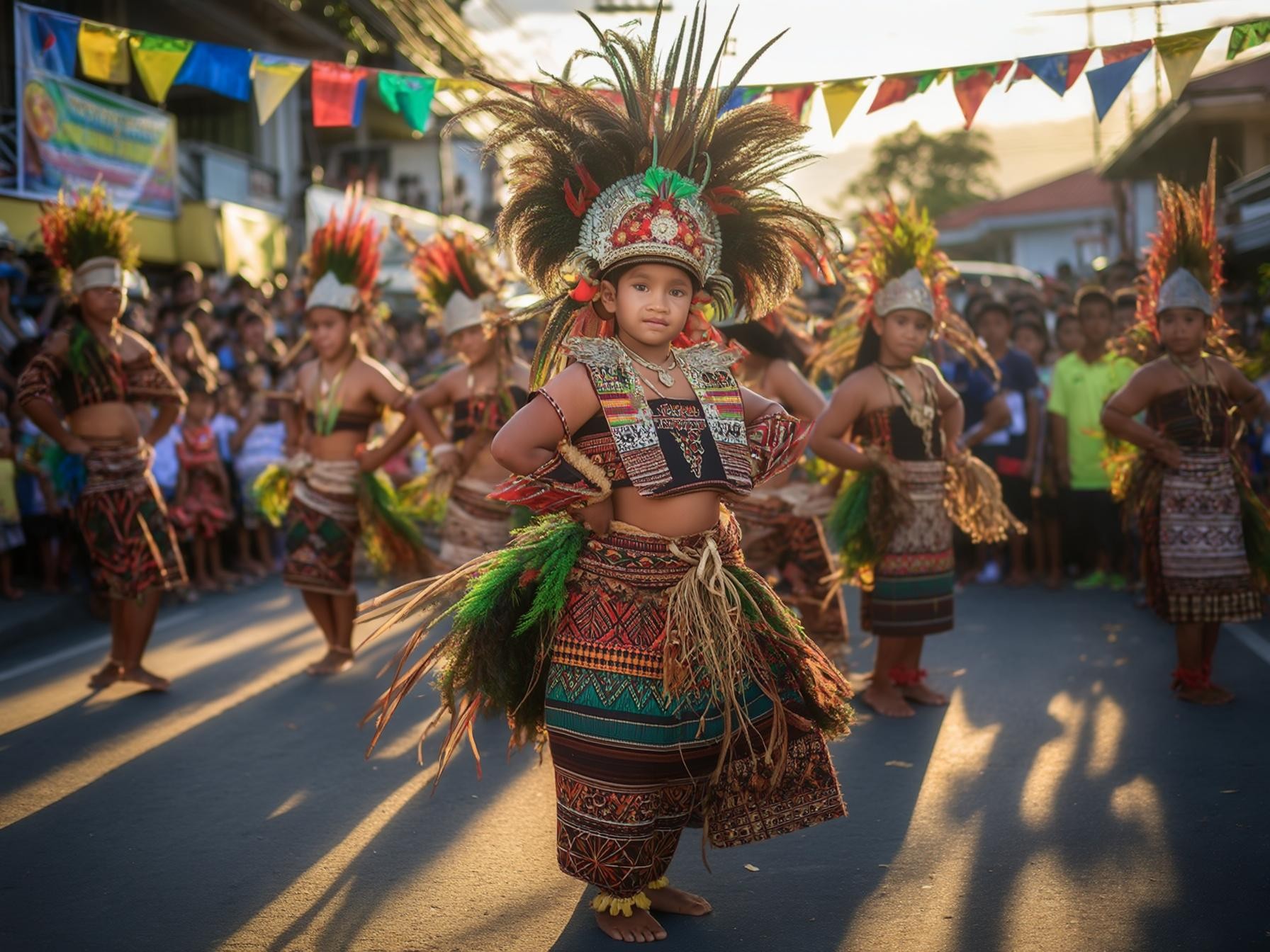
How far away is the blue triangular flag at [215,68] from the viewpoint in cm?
877

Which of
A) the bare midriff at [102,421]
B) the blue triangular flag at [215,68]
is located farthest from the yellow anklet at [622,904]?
the blue triangular flag at [215,68]

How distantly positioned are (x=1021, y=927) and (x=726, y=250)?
91.7 inches

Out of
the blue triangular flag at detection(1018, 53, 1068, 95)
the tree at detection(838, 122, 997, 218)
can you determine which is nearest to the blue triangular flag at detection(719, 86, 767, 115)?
the blue triangular flag at detection(1018, 53, 1068, 95)

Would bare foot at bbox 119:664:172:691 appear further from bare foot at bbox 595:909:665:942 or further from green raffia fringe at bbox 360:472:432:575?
bare foot at bbox 595:909:665:942

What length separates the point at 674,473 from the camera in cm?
407

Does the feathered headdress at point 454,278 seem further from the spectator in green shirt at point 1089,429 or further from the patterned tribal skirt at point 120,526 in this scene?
the spectator in green shirt at point 1089,429

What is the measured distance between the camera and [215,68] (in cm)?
881

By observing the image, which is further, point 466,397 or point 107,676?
point 466,397

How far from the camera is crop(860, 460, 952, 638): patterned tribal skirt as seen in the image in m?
6.77

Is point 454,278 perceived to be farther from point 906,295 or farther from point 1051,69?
point 1051,69

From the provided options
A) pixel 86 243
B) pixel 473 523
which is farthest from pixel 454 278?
pixel 86 243

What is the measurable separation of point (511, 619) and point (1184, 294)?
425 cm

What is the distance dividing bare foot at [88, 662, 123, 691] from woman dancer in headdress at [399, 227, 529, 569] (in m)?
1.86

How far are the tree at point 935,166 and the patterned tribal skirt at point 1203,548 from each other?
48.7 metres
